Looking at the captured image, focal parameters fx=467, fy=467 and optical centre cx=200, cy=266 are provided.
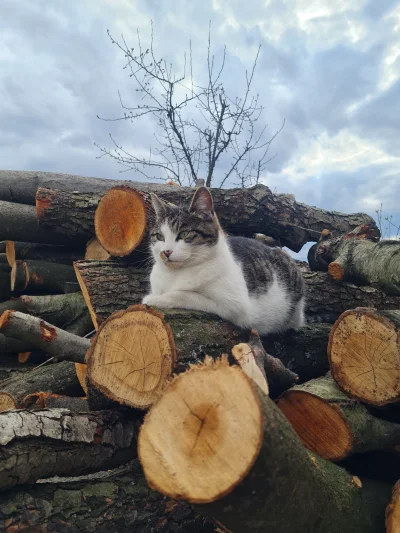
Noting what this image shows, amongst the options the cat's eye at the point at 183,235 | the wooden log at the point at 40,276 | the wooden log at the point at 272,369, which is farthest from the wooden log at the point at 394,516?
the wooden log at the point at 40,276

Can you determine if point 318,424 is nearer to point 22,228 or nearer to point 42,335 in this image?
point 42,335

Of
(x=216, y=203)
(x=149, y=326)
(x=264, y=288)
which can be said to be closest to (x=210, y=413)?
(x=149, y=326)

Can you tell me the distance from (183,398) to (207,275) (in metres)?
1.89

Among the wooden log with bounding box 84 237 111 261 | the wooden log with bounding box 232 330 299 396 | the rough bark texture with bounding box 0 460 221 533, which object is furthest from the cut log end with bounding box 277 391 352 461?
the wooden log with bounding box 84 237 111 261

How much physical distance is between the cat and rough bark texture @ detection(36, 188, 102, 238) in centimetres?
127

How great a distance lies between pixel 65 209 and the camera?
4.96m

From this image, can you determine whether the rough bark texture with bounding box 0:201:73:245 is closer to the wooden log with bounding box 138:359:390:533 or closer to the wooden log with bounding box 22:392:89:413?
the wooden log with bounding box 22:392:89:413

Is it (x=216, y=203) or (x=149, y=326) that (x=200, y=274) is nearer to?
(x=149, y=326)

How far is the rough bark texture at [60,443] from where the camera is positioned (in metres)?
2.26

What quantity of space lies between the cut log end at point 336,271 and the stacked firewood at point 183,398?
15 millimetres

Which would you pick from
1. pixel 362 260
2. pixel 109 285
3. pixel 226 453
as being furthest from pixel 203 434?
pixel 362 260

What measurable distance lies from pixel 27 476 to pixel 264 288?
2.39 m

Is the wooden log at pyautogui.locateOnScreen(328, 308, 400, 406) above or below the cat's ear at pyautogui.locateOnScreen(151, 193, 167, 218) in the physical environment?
below

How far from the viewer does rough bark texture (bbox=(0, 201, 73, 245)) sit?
556 cm
